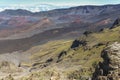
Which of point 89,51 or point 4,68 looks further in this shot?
point 89,51

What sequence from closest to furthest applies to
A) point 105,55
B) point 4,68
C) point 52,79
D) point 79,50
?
1. point 105,55
2. point 52,79
3. point 4,68
4. point 79,50

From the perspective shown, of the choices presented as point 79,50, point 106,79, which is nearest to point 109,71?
point 106,79

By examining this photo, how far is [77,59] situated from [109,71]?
136 m

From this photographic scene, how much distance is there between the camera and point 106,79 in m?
32.8

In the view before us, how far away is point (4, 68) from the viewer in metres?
161

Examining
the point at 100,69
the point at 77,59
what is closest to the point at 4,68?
the point at 77,59

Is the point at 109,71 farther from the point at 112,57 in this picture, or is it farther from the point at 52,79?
the point at 52,79

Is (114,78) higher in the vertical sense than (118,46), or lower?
lower

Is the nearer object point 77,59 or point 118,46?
point 118,46

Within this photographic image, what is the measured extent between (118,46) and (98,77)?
332 cm

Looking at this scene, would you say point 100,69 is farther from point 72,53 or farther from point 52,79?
point 72,53

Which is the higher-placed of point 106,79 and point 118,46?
point 118,46

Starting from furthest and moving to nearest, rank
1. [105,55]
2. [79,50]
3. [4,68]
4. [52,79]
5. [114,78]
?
[79,50]
[4,68]
[52,79]
[105,55]
[114,78]

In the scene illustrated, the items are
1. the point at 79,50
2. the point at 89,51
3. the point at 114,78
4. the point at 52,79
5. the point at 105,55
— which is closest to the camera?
the point at 114,78
